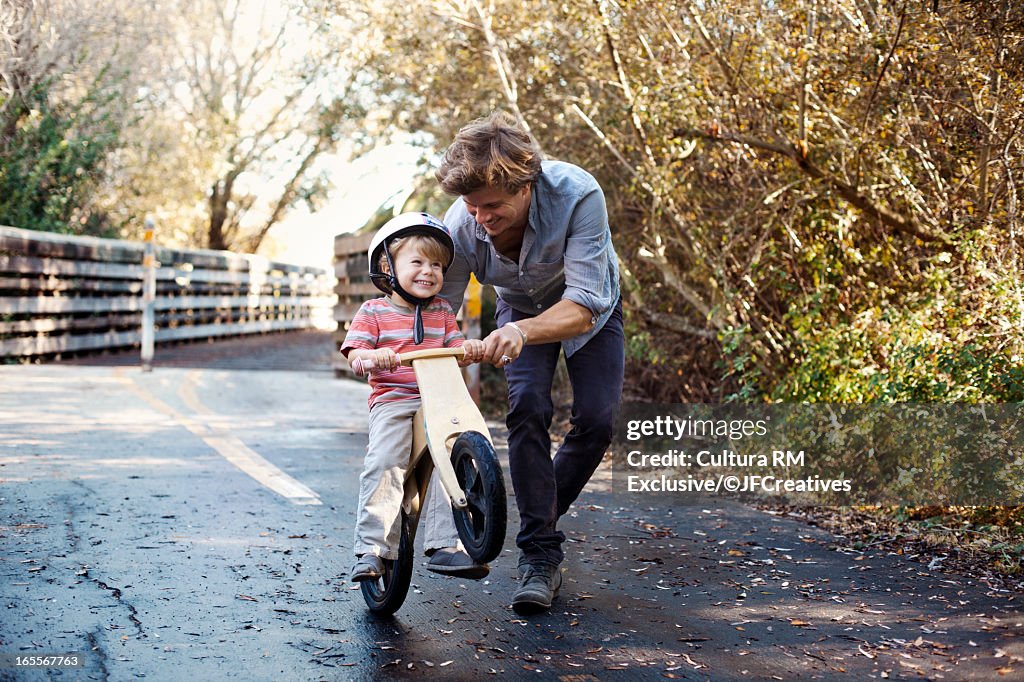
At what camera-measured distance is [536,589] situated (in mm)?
4414

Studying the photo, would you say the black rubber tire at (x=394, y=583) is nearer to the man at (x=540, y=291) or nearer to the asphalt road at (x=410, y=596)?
the asphalt road at (x=410, y=596)

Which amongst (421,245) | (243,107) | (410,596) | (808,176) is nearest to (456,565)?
(410,596)

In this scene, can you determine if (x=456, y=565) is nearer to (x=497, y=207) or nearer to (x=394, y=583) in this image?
(x=394, y=583)

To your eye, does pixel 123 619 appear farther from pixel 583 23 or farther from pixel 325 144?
pixel 325 144

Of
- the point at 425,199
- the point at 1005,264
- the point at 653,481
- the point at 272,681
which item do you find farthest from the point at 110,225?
the point at 272,681

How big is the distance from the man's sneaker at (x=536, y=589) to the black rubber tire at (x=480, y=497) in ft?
1.46

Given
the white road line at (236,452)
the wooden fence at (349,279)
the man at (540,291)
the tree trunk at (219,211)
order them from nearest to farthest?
1. the man at (540,291)
2. the white road line at (236,452)
3. the wooden fence at (349,279)
4. the tree trunk at (219,211)

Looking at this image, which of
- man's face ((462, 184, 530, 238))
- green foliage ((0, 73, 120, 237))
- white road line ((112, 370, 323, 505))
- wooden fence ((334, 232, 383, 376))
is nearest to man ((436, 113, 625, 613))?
man's face ((462, 184, 530, 238))

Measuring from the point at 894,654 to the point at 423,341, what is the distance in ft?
6.56

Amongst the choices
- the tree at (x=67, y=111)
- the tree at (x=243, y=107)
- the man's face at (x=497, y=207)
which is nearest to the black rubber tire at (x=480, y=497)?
the man's face at (x=497, y=207)

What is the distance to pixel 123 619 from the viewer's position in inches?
160

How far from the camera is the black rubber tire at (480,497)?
12.5 ft

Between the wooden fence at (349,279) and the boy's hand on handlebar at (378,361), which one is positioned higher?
the wooden fence at (349,279)

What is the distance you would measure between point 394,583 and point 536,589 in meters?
0.57
